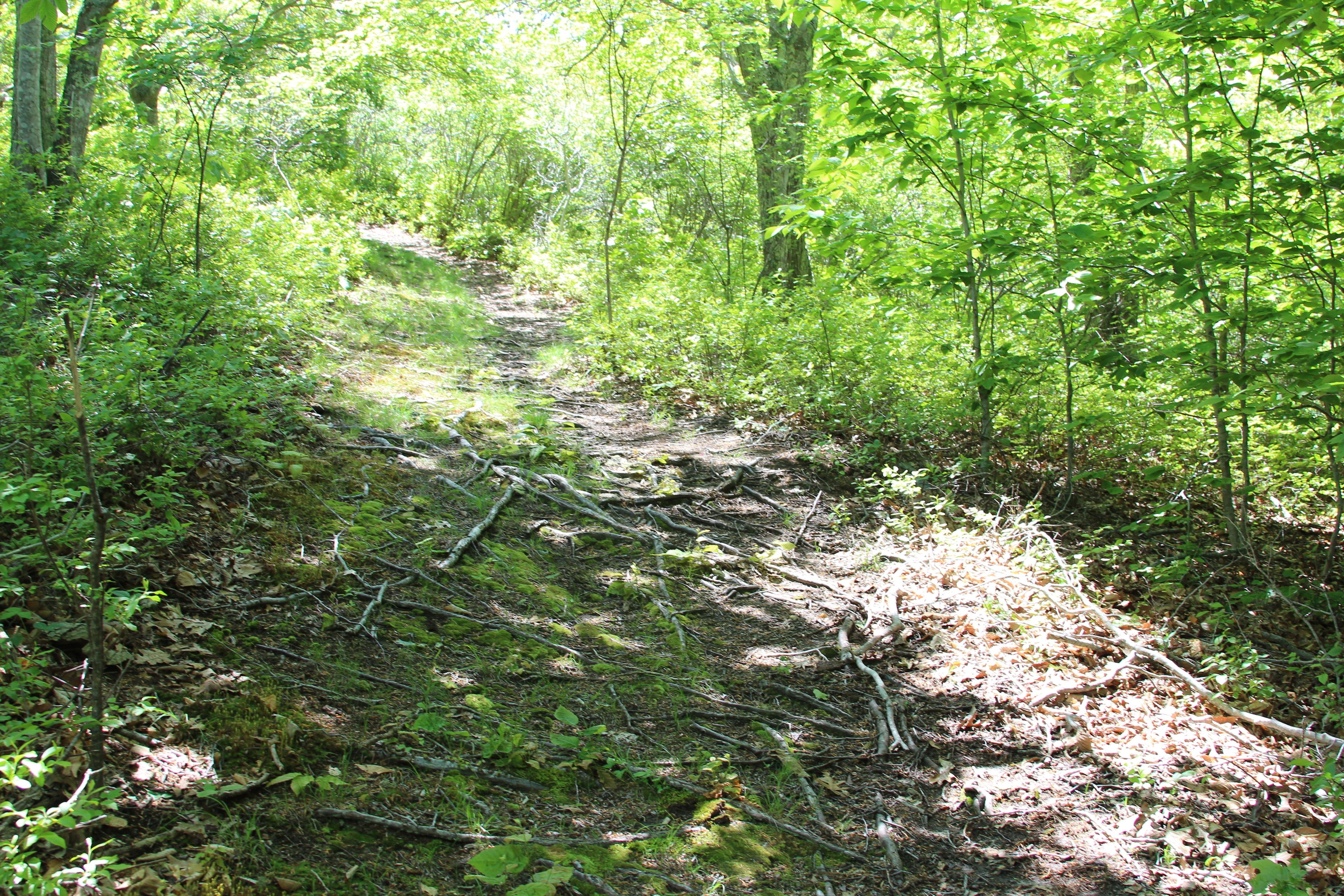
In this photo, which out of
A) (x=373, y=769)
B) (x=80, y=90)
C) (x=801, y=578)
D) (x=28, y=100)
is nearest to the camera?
(x=373, y=769)

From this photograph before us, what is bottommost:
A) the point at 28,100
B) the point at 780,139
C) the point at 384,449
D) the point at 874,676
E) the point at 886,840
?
the point at 886,840

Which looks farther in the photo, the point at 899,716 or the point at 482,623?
the point at 482,623

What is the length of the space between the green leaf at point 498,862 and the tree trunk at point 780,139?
8.01m

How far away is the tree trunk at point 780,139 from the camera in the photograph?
10244mm

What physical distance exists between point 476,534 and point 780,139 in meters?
7.66

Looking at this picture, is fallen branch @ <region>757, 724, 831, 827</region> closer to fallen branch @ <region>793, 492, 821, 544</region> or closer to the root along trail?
the root along trail

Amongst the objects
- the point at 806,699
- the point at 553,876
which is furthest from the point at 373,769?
the point at 806,699

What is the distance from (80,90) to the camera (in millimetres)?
8172

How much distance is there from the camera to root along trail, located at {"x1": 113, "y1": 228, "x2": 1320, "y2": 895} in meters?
2.56

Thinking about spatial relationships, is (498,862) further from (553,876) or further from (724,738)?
(724,738)

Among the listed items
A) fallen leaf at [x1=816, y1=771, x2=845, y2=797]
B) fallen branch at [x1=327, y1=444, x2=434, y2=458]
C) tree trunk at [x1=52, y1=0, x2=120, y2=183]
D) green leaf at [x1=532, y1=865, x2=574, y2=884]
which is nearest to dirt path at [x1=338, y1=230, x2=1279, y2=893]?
fallen leaf at [x1=816, y1=771, x2=845, y2=797]

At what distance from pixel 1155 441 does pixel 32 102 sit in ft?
35.1

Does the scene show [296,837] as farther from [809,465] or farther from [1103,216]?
[1103,216]

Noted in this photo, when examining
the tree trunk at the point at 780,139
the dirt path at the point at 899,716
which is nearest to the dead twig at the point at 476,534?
the dirt path at the point at 899,716
